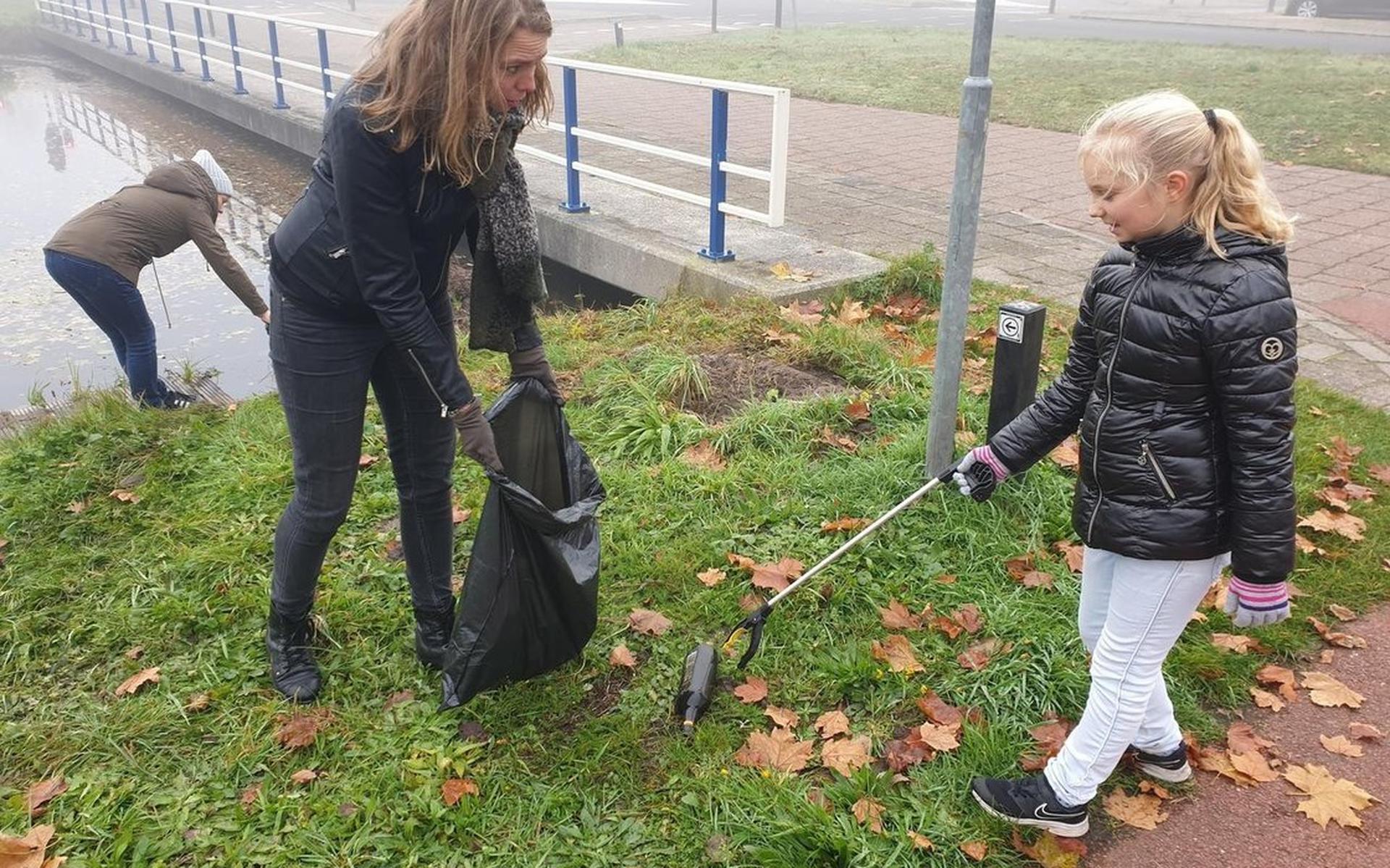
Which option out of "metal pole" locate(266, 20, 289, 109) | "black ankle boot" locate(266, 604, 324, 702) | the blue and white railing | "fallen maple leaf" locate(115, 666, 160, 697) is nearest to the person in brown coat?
the blue and white railing

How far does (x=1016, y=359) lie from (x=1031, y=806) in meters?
1.72

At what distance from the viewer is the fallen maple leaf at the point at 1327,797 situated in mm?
2588

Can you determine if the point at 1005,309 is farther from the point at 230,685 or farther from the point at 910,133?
the point at 910,133

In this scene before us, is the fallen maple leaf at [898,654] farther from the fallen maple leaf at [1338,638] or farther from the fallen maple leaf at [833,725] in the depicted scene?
the fallen maple leaf at [1338,638]

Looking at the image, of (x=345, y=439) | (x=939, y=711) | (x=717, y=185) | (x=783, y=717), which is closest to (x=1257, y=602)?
(x=939, y=711)

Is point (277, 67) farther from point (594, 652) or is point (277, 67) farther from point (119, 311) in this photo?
point (594, 652)

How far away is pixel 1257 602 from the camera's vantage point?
2137 mm

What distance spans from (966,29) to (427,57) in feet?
83.2

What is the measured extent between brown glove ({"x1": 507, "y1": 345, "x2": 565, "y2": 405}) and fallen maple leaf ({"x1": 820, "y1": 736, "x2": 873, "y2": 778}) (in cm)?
120

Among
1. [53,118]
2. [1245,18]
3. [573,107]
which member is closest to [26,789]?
→ [573,107]

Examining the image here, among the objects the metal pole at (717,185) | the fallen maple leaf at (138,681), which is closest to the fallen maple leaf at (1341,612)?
the fallen maple leaf at (138,681)

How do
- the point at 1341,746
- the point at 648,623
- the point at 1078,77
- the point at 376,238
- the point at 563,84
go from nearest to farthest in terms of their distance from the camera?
the point at 376,238 → the point at 1341,746 → the point at 648,623 → the point at 563,84 → the point at 1078,77

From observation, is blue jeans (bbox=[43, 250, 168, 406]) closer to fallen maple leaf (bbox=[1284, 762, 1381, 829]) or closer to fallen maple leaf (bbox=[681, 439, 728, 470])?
fallen maple leaf (bbox=[681, 439, 728, 470])

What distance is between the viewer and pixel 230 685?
318 centimetres
